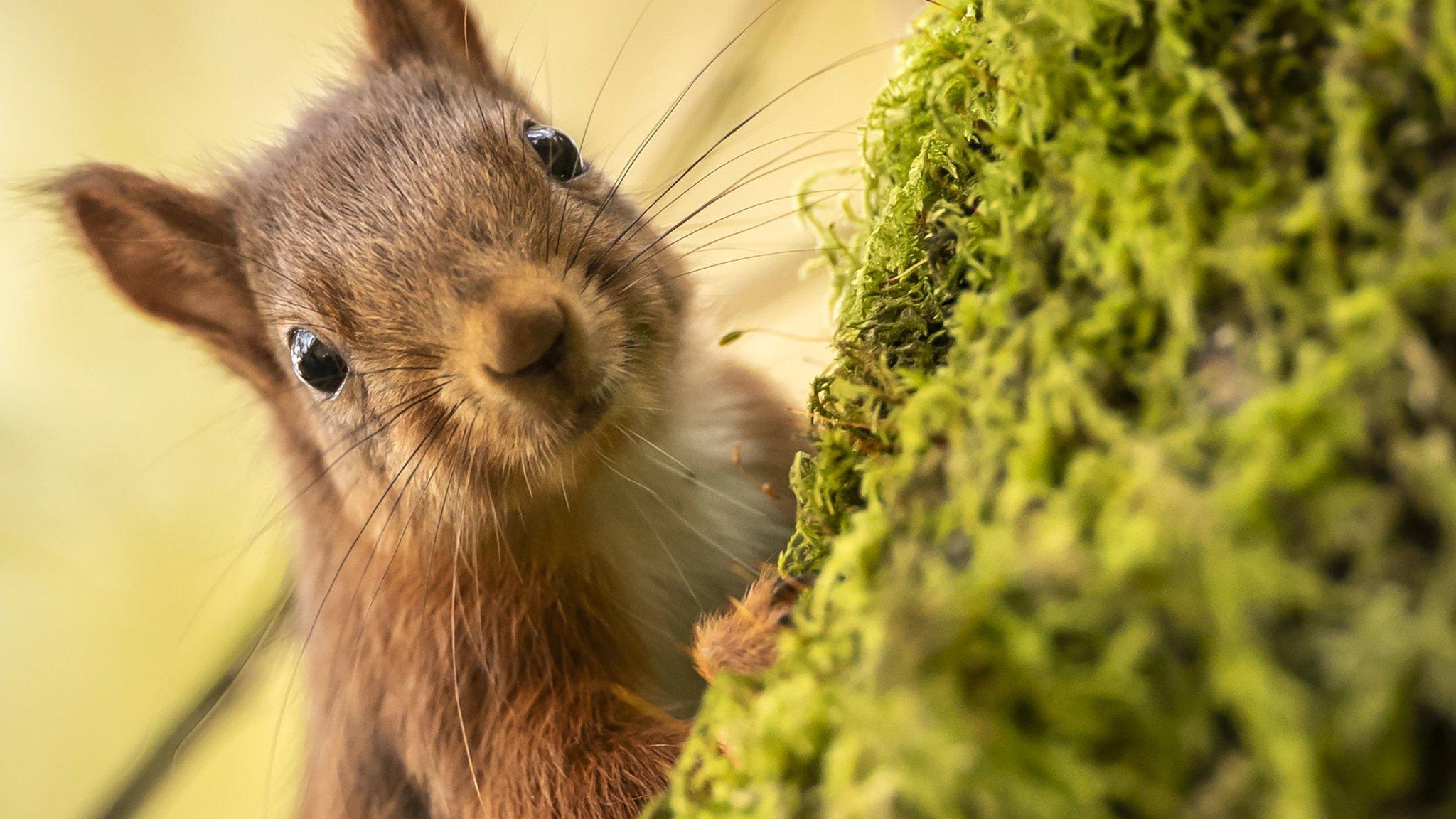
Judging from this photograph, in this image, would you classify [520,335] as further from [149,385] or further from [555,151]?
[149,385]

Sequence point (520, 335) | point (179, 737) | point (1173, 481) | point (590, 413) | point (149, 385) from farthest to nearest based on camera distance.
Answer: point (149, 385)
point (179, 737)
point (590, 413)
point (520, 335)
point (1173, 481)

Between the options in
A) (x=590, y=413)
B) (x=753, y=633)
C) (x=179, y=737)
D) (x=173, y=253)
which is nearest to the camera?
(x=753, y=633)

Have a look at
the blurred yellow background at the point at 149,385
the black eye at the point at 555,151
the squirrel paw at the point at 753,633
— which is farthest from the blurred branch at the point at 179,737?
the squirrel paw at the point at 753,633

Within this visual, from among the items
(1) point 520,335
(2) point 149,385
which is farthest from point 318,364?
(2) point 149,385

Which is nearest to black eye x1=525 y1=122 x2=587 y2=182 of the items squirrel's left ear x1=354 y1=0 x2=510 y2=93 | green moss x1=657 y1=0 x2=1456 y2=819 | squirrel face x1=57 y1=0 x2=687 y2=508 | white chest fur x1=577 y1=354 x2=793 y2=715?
squirrel face x1=57 y1=0 x2=687 y2=508

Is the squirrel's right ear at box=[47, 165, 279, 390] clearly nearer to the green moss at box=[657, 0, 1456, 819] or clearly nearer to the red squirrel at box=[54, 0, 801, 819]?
the red squirrel at box=[54, 0, 801, 819]

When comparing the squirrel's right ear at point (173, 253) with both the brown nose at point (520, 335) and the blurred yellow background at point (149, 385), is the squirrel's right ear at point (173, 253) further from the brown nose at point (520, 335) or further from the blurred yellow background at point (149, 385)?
the blurred yellow background at point (149, 385)
